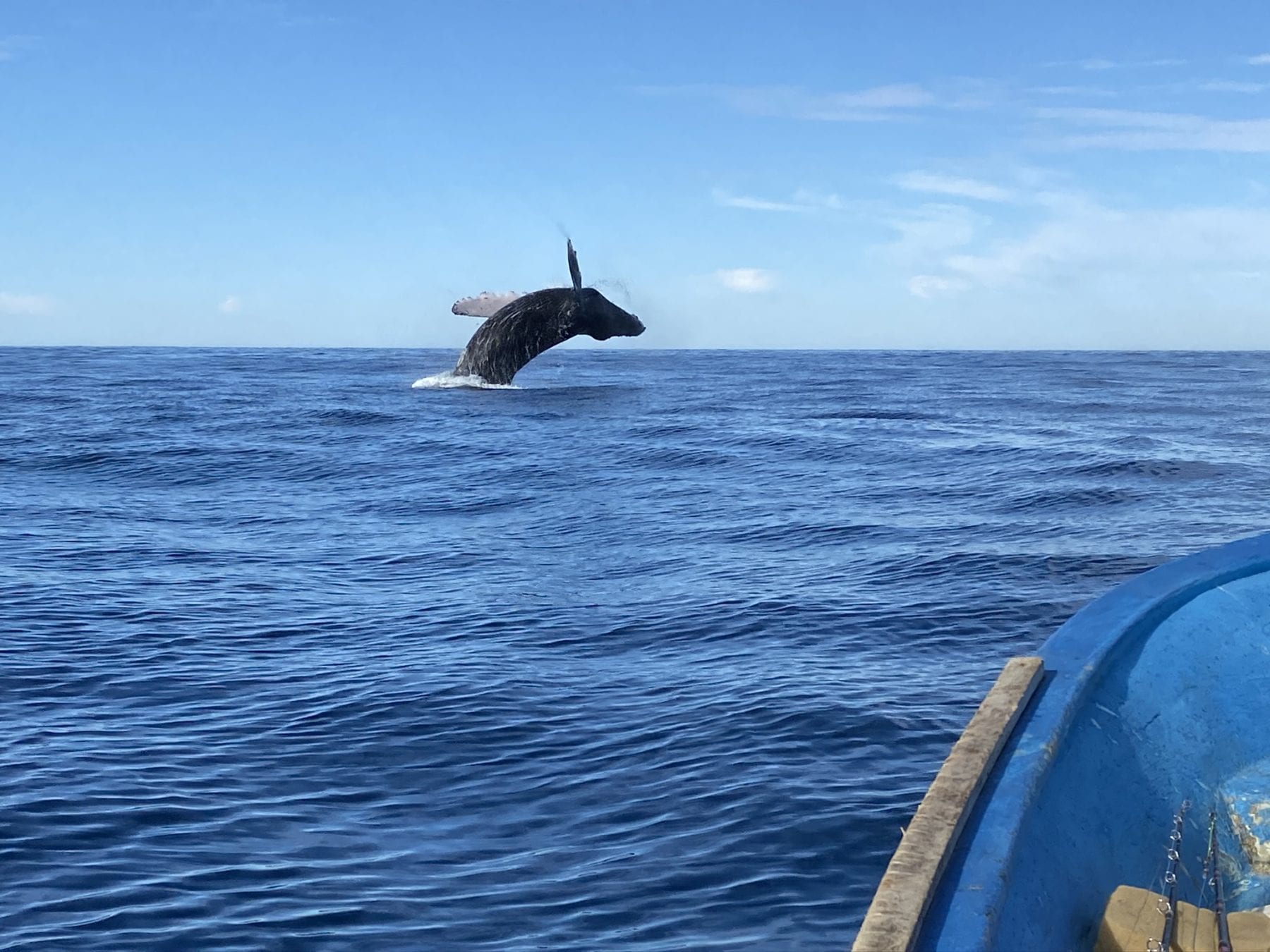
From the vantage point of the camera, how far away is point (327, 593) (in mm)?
13969

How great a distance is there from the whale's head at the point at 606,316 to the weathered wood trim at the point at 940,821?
29965mm

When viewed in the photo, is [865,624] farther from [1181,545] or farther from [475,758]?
[1181,545]

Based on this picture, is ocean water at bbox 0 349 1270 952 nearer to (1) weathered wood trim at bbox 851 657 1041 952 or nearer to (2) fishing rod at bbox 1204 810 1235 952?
(1) weathered wood trim at bbox 851 657 1041 952

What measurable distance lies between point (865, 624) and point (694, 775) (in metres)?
4.57

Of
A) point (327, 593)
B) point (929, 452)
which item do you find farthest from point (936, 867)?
point (929, 452)

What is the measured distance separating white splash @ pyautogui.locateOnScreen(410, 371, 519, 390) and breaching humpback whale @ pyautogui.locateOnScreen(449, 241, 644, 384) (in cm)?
393

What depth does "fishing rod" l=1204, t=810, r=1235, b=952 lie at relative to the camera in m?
4.71

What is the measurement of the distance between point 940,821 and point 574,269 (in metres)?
29.2

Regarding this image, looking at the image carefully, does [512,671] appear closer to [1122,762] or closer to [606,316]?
[1122,762]

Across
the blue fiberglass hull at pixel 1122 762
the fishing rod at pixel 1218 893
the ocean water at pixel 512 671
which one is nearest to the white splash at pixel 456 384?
the ocean water at pixel 512 671

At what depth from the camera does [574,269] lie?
32656mm

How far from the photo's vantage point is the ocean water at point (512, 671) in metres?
6.69

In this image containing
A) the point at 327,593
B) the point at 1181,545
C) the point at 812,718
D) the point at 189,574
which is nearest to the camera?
the point at 812,718

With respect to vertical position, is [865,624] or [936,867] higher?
[936,867]
